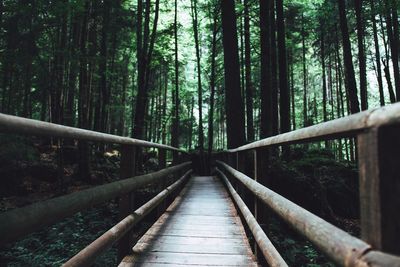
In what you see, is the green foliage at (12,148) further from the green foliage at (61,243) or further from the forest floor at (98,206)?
the green foliage at (61,243)

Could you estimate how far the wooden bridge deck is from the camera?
12.3ft

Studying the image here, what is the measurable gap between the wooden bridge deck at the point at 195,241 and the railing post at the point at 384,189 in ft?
9.18

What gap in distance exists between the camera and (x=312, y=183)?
39.2 feet

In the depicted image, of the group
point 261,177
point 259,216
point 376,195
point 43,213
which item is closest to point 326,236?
point 376,195

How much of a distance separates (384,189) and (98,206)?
496 inches

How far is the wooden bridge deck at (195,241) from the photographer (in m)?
3.75

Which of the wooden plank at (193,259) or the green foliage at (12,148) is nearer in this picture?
the wooden plank at (193,259)

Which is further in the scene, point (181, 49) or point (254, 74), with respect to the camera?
point (181, 49)

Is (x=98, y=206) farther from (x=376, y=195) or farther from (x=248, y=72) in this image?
(x=376, y=195)

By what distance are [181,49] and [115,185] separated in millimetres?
31122

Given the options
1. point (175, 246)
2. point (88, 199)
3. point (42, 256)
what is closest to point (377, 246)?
point (88, 199)

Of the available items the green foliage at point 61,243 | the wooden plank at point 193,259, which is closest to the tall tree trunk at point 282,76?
the green foliage at point 61,243

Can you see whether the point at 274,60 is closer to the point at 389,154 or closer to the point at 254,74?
the point at 254,74

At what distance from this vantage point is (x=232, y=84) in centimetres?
1293
